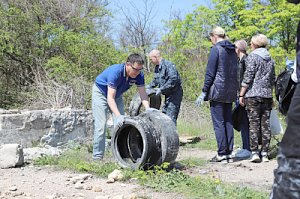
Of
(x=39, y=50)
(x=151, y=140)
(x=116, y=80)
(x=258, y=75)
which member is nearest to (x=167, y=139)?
(x=151, y=140)

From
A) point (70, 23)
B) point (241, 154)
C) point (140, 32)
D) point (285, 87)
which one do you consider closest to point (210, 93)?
point (241, 154)

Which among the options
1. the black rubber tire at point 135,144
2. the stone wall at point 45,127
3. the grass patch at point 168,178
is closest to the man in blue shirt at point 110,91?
the black rubber tire at point 135,144

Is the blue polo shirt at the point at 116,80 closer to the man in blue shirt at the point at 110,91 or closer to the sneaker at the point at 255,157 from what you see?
the man in blue shirt at the point at 110,91

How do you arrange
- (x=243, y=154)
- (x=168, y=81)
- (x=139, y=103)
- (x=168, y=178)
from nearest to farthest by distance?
(x=168, y=178) < (x=243, y=154) < (x=168, y=81) < (x=139, y=103)

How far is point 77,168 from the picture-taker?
6012 mm

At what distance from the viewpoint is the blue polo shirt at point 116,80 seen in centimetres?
624

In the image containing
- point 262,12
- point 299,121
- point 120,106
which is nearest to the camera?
point 299,121

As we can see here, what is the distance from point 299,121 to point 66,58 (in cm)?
1396

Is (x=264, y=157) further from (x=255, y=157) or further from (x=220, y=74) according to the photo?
(x=220, y=74)

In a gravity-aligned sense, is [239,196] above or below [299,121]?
below

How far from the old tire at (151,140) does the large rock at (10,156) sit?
1299 mm

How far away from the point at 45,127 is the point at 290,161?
7467 millimetres

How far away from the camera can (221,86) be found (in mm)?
6777

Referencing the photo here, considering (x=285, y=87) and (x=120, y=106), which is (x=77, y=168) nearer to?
(x=120, y=106)
